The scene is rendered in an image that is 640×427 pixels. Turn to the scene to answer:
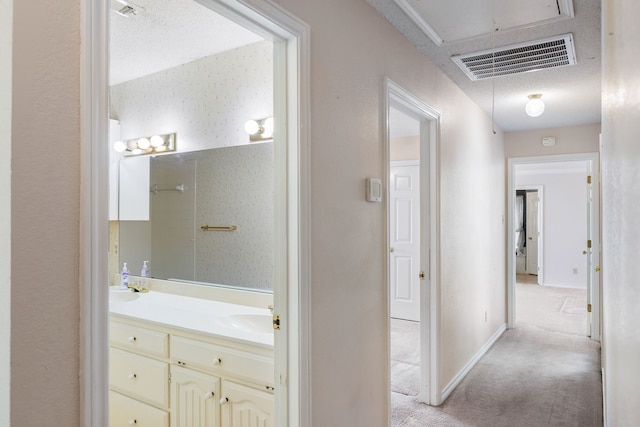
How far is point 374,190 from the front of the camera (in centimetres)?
209

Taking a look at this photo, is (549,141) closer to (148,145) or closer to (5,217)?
(148,145)

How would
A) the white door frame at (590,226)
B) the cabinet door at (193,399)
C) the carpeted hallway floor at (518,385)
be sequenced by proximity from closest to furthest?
the cabinet door at (193,399), the carpeted hallway floor at (518,385), the white door frame at (590,226)

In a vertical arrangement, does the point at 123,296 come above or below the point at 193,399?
above

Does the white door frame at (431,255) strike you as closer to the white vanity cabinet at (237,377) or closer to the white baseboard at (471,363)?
the white baseboard at (471,363)

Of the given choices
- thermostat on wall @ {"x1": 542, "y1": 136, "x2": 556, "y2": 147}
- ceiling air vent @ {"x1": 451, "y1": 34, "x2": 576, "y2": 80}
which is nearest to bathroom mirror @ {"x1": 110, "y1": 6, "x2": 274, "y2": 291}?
ceiling air vent @ {"x1": 451, "y1": 34, "x2": 576, "y2": 80}

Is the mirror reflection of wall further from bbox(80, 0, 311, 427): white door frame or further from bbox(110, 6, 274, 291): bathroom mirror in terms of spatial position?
bbox(80, 0, 311, 427): white door frame

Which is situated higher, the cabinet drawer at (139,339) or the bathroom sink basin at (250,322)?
the bathroom sink basin at (250,322)

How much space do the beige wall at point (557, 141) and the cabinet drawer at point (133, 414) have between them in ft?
15.2

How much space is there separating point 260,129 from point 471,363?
272 cm

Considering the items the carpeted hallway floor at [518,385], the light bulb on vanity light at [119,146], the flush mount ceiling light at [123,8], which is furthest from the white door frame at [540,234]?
the flush mount ceiling light at [123,8]

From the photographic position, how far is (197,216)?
2820mm

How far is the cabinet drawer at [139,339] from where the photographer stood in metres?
2.19

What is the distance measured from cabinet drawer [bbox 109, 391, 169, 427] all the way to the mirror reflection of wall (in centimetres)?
80

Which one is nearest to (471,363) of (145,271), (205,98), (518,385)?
(518,385)
